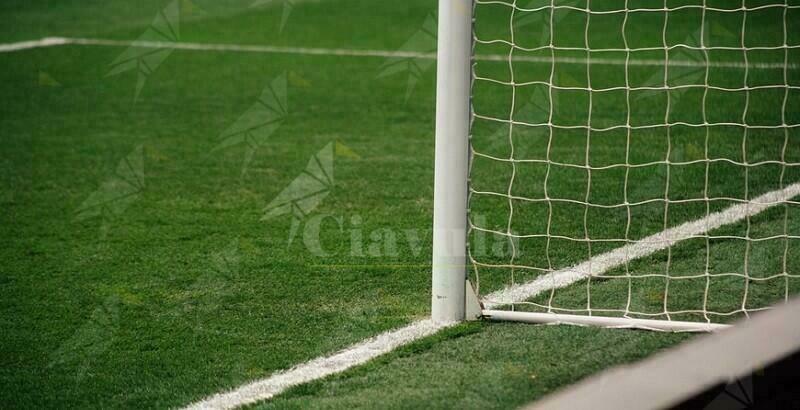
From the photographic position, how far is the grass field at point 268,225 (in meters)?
3.00

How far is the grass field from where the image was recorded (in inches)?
118

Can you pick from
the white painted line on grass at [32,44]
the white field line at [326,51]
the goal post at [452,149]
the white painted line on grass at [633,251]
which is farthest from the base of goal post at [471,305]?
the white painted line on grass at [32,44]

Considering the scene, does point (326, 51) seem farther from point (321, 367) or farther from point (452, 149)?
point (321, 367)

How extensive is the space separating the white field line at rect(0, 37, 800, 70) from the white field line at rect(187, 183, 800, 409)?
3.53 meters

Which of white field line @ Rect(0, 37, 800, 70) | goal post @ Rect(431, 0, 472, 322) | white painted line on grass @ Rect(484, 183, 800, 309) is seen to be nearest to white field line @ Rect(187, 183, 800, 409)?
white painted line on grass @ Rect(484, 183, 800, 309)

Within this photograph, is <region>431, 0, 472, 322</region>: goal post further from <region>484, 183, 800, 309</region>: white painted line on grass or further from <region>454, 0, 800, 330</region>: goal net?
<region>484, 183, 800, 309</region>: white painted line on grass

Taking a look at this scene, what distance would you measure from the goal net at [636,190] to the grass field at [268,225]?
0.03 metres

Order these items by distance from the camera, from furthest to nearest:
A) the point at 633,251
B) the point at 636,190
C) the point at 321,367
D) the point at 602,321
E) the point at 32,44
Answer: the point at 32,44 → the point at 636,190 → the point at 633,251 → the point at 602,321 → the point at 321,367

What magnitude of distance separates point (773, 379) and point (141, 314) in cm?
223

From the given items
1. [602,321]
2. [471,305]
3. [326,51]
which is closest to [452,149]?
[471,305]

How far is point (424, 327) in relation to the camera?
130 inches

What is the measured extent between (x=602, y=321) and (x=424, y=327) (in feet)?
1.83

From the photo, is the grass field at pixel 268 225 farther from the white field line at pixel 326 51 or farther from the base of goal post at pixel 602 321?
the white field line at pixel 326 51

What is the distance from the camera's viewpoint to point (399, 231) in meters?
4.43
